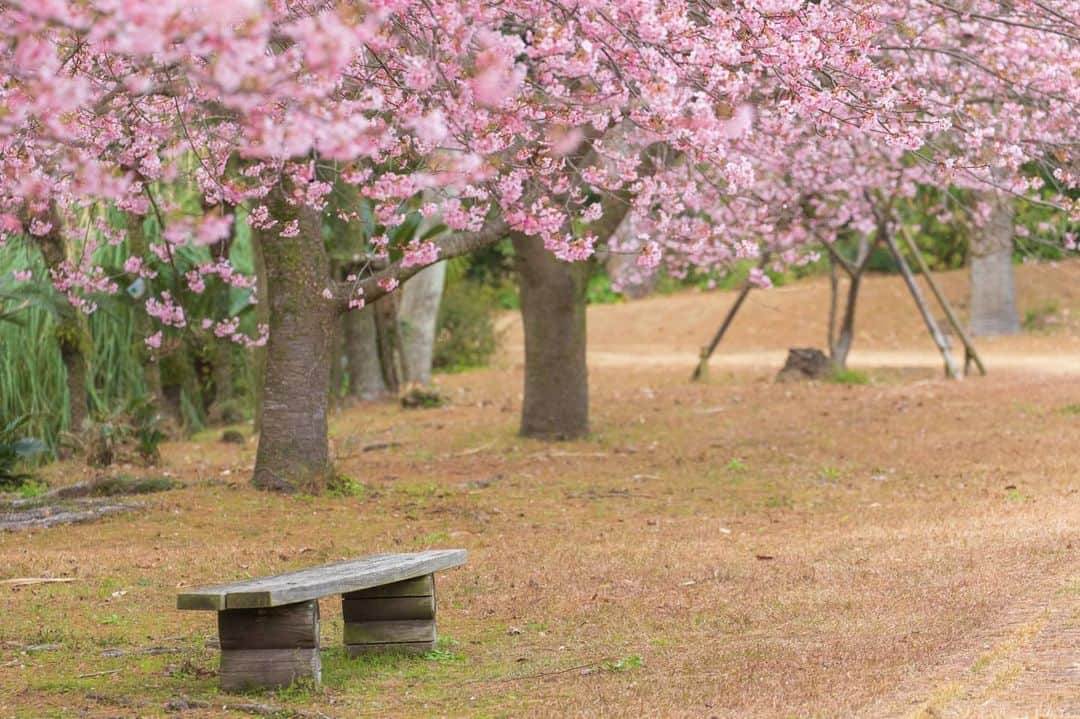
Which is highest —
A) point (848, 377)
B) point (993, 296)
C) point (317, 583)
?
point (993, 296)

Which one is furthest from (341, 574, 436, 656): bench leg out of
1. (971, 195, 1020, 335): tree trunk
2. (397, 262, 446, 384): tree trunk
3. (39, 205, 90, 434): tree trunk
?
(971, 195, 1020, 335): tree trunk

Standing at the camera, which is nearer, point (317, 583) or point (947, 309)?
point (317, 583)

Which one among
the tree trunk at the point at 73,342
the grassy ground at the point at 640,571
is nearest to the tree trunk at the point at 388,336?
the grassy ground at the point at 640,571

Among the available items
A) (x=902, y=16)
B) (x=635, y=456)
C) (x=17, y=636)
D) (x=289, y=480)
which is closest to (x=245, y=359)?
(x=635, y=456)

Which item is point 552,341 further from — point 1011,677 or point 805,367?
point 1011,677

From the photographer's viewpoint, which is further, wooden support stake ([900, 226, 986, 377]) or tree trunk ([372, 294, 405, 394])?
tree trunk ([372, 294, 405, 394])

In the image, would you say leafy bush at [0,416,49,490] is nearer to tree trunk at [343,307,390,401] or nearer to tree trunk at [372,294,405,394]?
tree trunk at [343,307,390,401]

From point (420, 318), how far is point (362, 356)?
2.26 m

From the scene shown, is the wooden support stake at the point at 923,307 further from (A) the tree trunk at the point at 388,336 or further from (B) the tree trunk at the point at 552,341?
(A) the tree trunk at the point at 388,336

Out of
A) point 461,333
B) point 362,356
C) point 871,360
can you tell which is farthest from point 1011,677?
point 461,333

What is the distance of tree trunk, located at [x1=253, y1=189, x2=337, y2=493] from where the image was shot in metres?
10.4

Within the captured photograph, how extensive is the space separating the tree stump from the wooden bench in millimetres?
13757

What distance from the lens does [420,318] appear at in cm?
2019

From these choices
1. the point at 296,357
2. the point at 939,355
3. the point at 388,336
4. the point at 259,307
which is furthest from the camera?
the point at 939,355
